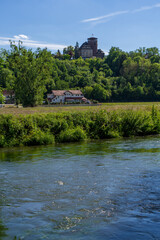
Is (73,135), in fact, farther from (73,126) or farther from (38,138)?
(38,138)

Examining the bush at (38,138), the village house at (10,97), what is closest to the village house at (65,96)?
the village house at (10,97)

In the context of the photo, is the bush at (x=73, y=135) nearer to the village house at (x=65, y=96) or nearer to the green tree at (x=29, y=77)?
the green tree at (x=29, y=77)

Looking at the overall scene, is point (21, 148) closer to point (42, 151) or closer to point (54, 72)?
point (42, 151)

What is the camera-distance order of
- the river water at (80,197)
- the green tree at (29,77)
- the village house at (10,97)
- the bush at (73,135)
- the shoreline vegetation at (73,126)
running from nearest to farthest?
1. the river water at (80,197)
2. the shoreline vegetation at (73,126)
3. the bush at (73,135)
4. the green tree at (29,77)
5. the village house at (10,97)

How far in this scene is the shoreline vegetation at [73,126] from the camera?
2312 centimetres

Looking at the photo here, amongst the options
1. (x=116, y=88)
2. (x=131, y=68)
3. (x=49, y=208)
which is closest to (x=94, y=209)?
(x=49, y=208)

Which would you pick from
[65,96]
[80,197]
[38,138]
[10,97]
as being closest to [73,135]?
[38,138]

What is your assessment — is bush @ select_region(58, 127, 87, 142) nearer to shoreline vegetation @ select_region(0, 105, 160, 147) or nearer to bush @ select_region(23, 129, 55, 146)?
shoreline vegetation @ select_region(0, 105, 160, 147)

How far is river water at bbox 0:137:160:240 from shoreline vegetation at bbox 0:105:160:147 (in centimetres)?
498

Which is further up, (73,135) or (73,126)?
(73,126)

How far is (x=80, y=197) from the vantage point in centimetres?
1030

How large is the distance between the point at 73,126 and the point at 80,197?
15.8 metres

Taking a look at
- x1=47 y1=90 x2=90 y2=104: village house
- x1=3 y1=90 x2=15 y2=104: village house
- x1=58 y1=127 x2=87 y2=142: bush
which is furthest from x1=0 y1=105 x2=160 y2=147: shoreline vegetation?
x1=47 y1=90 x2=90 y2=104: village house

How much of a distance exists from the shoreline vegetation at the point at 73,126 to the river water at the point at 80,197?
4.98m
